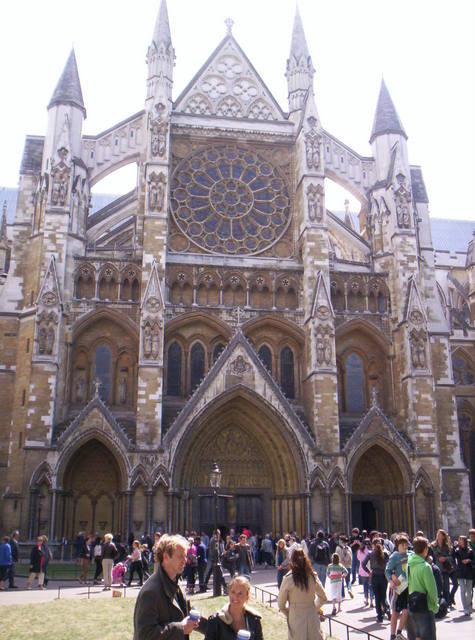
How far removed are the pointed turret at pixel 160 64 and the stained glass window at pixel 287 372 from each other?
40.9ft

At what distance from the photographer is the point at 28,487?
2478 cm

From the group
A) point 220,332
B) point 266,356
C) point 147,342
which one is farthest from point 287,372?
point 147,342

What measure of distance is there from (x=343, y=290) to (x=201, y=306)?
6.54 metres

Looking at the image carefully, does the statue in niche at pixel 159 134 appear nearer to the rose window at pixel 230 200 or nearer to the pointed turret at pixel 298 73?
the rose window at pixel 230 200

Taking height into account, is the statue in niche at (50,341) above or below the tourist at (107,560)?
above

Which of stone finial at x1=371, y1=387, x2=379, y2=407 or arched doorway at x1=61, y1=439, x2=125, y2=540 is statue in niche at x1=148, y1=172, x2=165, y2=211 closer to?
arched doorway at x1=61, y1=439, x2=125, y2=540

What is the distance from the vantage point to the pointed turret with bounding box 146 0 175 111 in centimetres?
3146

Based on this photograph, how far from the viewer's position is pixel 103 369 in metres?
28.7

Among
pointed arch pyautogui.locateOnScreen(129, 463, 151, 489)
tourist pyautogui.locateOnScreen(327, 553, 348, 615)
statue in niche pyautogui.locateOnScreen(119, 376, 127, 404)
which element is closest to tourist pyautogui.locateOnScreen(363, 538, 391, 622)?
tourist pyautogui.locateOnScreen(327, 553, 348, 615)

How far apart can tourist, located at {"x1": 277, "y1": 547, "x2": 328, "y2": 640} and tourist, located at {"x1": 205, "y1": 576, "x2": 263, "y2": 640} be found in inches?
59.8

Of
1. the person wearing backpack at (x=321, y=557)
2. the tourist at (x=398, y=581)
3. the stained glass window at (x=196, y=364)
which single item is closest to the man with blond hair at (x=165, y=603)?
the tourist at (x=398, y=581)

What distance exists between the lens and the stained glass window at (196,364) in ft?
95.8

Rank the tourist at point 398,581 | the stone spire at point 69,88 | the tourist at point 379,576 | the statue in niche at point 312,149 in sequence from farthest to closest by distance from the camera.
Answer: the statue in niche at point 312,149
the stone spire at point 69,88
the tourist at point 379,576
the tourist at point 398,581

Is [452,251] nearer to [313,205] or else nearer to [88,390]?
[313,205]
